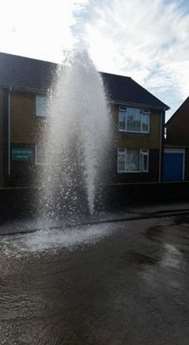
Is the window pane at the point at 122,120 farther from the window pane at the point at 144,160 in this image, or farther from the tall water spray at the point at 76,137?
the tall water spray at the point at 76,137

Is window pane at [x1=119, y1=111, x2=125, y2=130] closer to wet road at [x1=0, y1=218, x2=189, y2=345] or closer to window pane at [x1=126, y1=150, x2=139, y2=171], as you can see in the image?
window pane at [x1=126, y1=150, x2=139, y2=171]

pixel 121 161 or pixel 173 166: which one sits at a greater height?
pixel 121 161

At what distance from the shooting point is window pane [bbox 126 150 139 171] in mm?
20797

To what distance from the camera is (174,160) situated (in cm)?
2331

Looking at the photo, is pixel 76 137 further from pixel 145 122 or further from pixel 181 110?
pixel 181 110

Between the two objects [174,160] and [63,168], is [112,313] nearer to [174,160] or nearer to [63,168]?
[63,168]

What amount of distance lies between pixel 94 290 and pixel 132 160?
16725 millimetres

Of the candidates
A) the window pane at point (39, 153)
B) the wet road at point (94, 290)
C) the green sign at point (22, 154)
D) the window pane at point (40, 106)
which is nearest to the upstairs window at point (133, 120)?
the window pane at point (40, 106)

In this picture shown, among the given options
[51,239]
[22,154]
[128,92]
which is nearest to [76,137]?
[22,154]

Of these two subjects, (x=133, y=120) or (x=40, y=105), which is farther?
(x=133, y=120)

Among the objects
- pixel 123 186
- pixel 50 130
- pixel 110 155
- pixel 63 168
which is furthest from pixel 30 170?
pixel 123 186

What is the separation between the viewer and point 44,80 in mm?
18516

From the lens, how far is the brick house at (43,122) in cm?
1686

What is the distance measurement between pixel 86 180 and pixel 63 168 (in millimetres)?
2488
